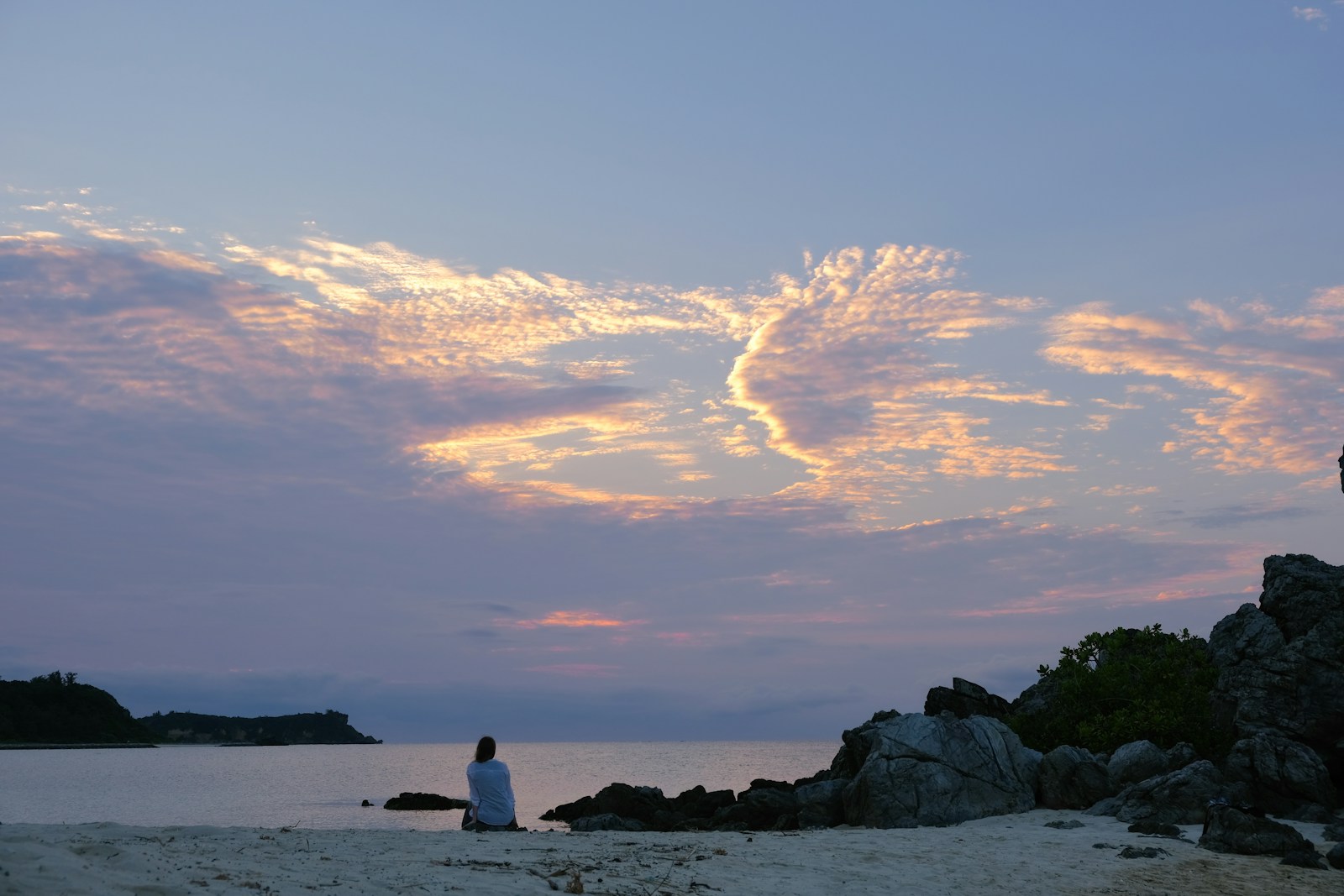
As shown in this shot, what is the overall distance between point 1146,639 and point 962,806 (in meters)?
12.3

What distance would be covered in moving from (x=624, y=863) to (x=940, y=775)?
13.1 metres

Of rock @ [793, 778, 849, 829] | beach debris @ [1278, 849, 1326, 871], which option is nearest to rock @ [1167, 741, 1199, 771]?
beach debris @ [1278, 849, 1326, 871]

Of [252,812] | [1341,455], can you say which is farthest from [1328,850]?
[252,812]

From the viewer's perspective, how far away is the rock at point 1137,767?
25.4 meters

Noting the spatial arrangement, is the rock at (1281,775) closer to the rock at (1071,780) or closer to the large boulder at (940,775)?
the rock at (1071,780)

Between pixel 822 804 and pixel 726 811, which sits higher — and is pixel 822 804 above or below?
above

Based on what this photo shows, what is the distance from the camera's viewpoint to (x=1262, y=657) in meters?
27.9

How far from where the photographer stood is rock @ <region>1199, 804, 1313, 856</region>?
62.9ft

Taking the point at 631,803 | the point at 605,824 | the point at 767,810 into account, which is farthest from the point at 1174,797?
the point at 631,803

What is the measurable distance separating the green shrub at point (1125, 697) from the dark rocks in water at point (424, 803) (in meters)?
29.8

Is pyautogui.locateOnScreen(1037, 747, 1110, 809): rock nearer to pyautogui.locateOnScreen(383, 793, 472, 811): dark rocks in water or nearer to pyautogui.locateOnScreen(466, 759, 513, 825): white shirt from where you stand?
pyautogui.locateOnScreen(466, 759, 513, 825): white shirt

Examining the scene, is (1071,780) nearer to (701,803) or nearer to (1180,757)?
(1180,757)

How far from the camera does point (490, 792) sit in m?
19.2

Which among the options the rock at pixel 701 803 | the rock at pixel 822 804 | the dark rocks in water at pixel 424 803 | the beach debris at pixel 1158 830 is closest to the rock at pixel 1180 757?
the beach debris at pixel 1158 830
